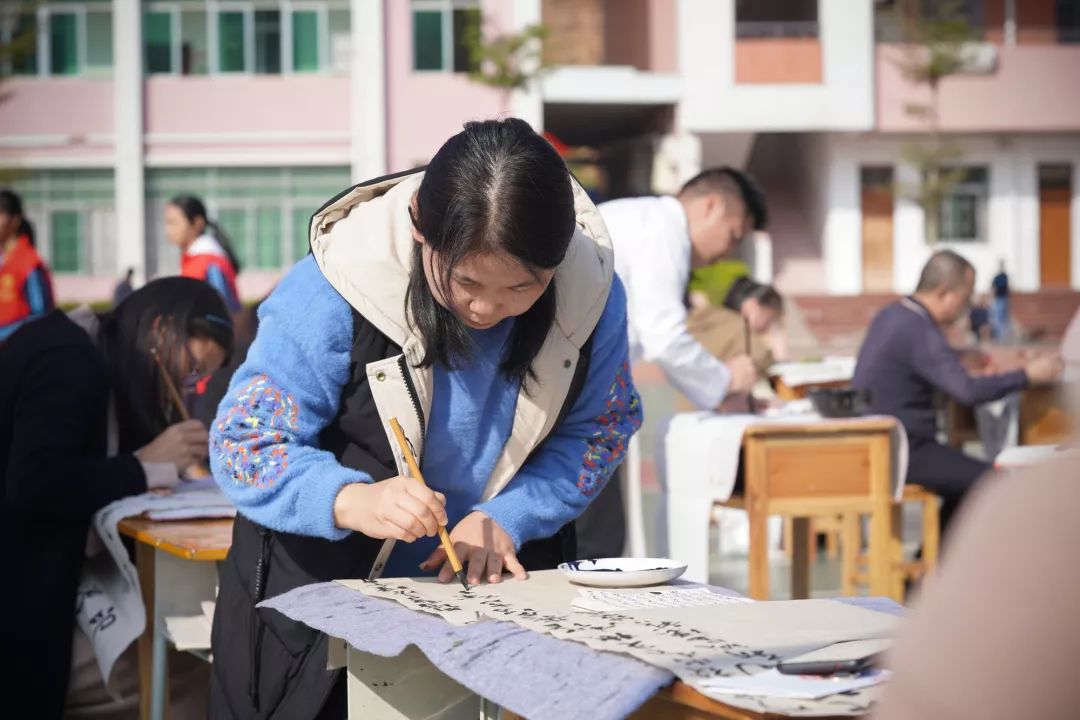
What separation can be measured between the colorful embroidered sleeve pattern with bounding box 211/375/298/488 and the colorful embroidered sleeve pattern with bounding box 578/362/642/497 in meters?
0.48

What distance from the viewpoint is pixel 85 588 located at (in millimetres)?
3580

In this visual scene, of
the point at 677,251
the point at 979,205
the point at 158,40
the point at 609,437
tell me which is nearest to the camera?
the point at 609,437

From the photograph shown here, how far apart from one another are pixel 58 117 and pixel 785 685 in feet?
80.3

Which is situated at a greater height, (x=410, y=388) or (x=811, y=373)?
(x=410, y=388)

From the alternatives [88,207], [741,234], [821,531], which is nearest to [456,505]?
[741,234]

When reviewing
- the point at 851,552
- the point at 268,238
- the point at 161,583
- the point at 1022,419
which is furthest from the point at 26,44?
the point at 161,583

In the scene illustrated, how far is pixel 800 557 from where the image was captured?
5.49 meters

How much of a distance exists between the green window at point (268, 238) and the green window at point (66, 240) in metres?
2.81

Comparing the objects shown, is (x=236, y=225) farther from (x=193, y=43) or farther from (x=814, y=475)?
(x=814, y=475)

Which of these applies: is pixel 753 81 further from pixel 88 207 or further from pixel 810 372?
pixel 810 372

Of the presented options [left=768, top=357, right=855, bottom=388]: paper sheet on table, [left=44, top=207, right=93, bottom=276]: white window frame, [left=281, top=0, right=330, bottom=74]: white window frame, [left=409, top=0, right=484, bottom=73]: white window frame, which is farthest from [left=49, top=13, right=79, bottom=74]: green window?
[left=768, top=357, right=855, bottom=388]: paper sheet on table

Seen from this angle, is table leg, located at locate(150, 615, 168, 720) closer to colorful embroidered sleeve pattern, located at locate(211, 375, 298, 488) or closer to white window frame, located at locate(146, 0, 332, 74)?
colorful embroidered sleeve pattern, located at locate(211, 375, 298, 488)

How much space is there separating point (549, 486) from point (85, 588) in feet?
5.46

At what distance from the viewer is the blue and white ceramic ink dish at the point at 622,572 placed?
7.09 feet
